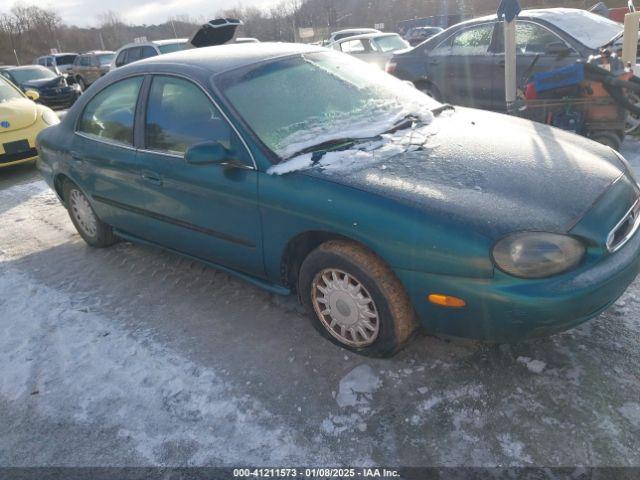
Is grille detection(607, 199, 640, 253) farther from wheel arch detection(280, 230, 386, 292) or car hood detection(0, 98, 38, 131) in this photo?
car hood detection(0, 98, 38, 131)

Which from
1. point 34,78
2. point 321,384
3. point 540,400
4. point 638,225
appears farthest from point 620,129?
point 34,78

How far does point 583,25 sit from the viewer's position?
19.5 feet

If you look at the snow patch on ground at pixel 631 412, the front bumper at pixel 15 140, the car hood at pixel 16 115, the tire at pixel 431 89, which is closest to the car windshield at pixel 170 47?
the car hood at pixel 16 115

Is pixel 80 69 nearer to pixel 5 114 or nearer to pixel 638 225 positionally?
pixel 5 114

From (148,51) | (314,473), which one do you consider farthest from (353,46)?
(314,473)

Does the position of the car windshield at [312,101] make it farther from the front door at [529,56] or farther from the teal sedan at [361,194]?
the front door at [529,56]

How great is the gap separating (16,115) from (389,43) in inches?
391

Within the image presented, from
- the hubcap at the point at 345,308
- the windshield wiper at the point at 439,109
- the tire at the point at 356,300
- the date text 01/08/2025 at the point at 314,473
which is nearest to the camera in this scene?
the date text 01/08/2025 at the point at 314,473

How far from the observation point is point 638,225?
93.7 inches

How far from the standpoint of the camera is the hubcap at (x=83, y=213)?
4.21m

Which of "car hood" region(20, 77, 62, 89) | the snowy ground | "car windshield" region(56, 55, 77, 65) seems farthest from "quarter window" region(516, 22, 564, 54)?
"car windshield" region(56, 55, 77, 65)

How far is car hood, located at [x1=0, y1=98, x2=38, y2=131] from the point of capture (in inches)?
262

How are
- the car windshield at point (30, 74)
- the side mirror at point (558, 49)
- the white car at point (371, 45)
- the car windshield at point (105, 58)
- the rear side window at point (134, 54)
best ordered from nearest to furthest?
the side mirror at point (558, 49) < the rear side window at point (134, 54) < the white car at point (371, 45) < the car windshield at point (30, 74) < the car windshield at point (105, 58)

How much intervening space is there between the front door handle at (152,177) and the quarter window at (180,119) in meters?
0.16
